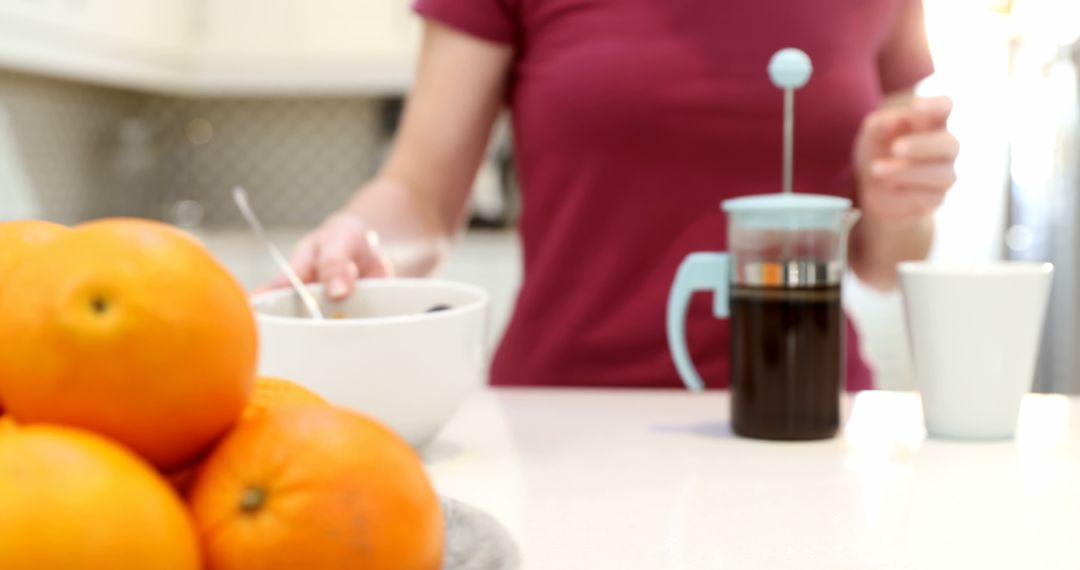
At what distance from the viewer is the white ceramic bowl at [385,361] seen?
732 mm

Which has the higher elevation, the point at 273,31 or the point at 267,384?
the point at 273,31

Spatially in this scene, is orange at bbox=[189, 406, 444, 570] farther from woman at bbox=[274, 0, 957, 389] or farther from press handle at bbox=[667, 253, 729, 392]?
woman at bbox=[274, 0, 957, 389]

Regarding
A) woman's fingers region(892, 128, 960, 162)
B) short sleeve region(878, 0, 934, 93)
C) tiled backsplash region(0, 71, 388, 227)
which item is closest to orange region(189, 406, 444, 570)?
woman's fingers region(892, 128, 960, 162)

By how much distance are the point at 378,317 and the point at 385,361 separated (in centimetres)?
12

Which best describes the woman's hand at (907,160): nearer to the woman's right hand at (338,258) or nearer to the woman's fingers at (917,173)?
the woman's fingers at (917,173)

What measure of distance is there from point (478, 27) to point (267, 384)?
2.59ft

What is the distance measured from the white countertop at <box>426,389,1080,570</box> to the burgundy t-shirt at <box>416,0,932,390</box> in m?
0.22

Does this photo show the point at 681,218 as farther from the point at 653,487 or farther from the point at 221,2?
the point at 221,2

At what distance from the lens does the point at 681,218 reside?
1.17 m

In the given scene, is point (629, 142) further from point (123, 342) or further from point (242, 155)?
point (242, 155)

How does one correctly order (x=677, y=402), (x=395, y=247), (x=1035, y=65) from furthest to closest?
(x=1035, y=65) → (x=395, y=247) → (x=677, y=402)

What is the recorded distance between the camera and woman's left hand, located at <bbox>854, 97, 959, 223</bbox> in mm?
874

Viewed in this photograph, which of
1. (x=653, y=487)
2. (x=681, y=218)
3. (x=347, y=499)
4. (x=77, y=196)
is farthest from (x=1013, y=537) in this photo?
(x=77, y=196)

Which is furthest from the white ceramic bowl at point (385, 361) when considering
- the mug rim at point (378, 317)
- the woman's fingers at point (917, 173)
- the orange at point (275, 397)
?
the woman's fingers at point (917, 173)
